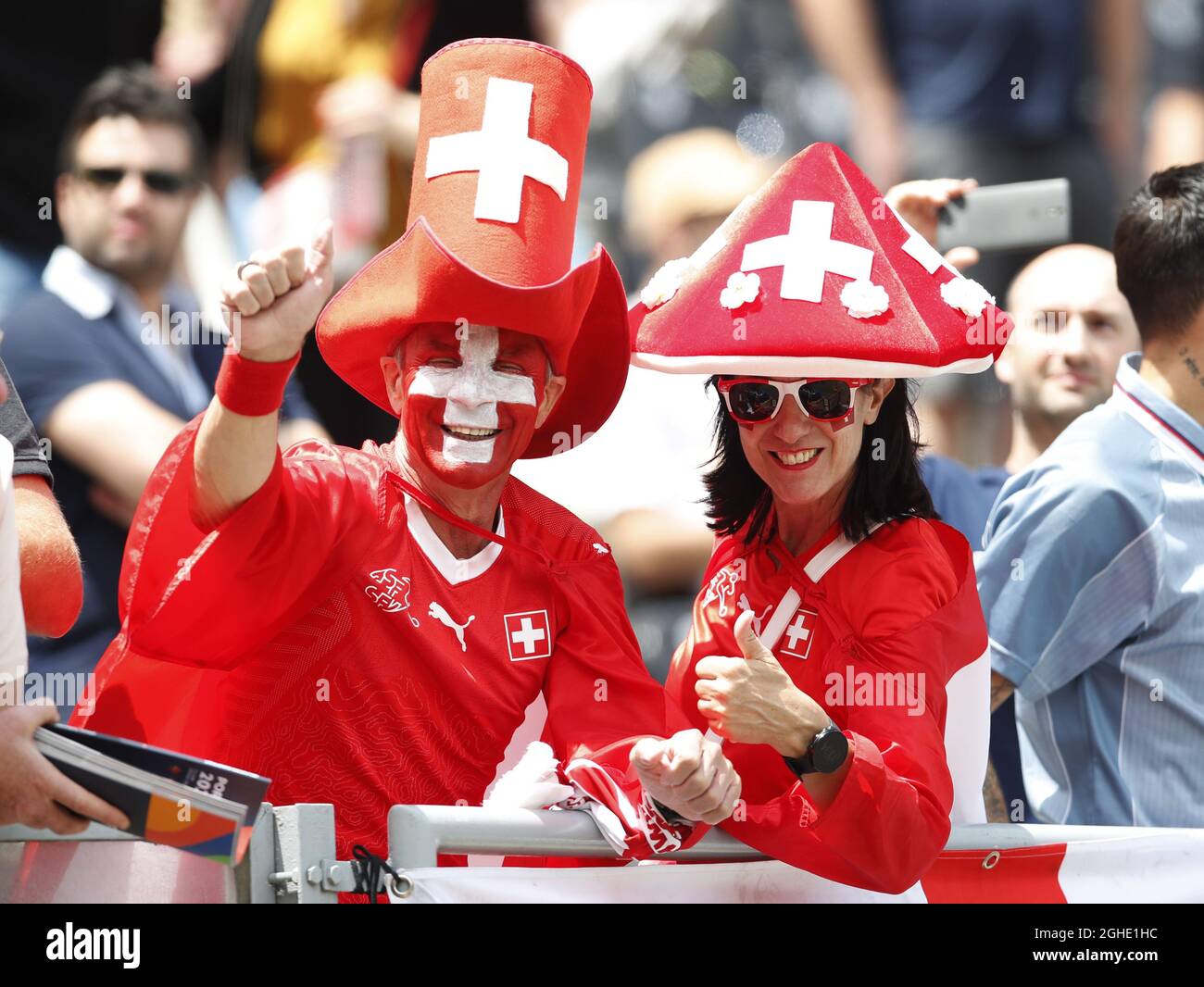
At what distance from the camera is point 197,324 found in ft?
15.8

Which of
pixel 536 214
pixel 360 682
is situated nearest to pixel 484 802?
pixel 360 682

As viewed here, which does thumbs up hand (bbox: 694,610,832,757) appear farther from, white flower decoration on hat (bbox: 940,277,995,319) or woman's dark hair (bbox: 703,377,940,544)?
white flower decoration on hat (bbox: 940,277,995,319)

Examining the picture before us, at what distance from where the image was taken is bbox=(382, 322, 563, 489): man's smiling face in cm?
310

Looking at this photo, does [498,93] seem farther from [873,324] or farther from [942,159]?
[942,159]

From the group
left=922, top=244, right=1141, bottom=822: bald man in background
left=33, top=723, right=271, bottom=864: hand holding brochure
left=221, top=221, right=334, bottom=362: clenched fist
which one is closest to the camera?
left=33, top=723, right=271, bottom=864: hand holding brochure

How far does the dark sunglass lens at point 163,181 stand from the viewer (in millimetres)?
4695

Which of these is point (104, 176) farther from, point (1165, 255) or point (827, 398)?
point (1165, 255)

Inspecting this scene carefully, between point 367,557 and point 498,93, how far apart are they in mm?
837

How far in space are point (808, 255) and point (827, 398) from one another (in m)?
0.26

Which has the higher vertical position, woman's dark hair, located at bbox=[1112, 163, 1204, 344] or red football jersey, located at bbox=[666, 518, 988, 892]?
woman's dark hair, located at bbox=[1112, 163, 1204, 344]

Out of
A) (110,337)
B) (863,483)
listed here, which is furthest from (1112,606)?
(110,337)

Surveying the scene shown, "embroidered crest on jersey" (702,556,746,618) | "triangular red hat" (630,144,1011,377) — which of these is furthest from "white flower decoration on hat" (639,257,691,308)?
"embroidered crest on jersey" (702,556,746,618)

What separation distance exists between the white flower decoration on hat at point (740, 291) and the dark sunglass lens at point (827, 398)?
18 centimetres

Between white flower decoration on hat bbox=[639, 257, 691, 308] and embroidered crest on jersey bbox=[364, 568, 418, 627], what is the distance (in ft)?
2.37
